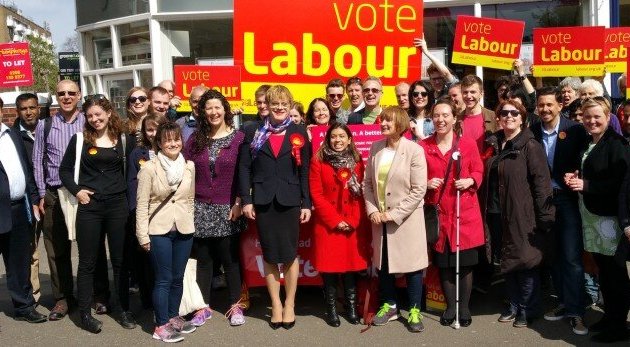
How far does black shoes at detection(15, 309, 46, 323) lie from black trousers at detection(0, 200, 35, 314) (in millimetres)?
28

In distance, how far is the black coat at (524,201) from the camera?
4.79m

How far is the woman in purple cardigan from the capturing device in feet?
16.8

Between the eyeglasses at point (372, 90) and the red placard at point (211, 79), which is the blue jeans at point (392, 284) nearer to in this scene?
the eyeglasses at point (372, 90)

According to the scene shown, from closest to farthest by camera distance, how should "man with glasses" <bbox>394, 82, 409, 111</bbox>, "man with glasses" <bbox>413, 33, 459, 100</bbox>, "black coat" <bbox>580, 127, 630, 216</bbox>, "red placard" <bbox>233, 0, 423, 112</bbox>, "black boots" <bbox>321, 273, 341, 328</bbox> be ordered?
"black coat" <bbox>580, 127, 630, 216</bbox> → "black boots" <bbox>321, 273, 341, 328</bbox> → "man with glasses" <bbox>394, 82, 409, 111</bbox> → "man with glasses" <bbox>413, 33, 459, 100</bbox> → "red placard" <bbox>233, 0, 423, 112</bbox>

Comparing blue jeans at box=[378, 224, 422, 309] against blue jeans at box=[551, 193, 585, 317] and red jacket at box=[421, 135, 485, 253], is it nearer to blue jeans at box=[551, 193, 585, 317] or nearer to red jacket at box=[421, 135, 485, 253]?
red jacket at box=[421, 135, 485, 253]

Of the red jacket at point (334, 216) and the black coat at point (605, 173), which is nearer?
the black coat at point (605, 173)

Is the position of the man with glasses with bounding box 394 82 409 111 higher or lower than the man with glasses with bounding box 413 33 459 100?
lower

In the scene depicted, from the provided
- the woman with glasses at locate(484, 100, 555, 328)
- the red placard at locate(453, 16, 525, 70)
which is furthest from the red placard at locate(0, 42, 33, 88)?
the woman with glasses at locate(484, 100, 555, 328)

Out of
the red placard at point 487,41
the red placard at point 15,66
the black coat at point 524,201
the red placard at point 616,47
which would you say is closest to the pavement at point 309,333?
the black coat at point 524,201

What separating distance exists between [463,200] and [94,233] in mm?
2932

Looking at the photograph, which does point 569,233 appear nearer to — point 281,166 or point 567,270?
point 567,270

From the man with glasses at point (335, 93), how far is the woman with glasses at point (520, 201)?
5.36ft

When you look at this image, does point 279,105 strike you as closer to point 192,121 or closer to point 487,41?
point 192,121

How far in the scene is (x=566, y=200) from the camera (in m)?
4.86
